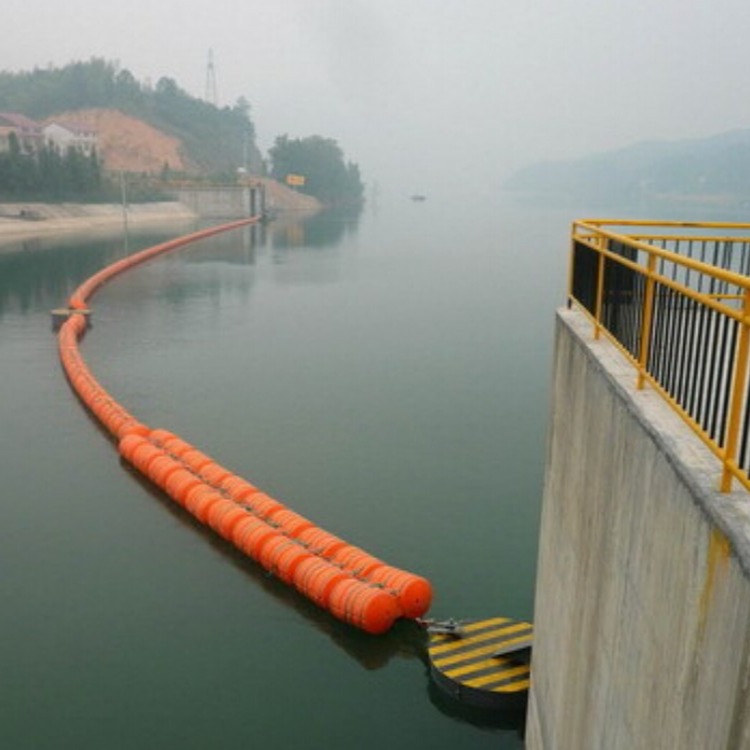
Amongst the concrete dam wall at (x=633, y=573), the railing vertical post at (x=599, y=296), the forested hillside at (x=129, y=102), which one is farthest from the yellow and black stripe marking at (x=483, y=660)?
the forested hillside at (x=129, y=102)

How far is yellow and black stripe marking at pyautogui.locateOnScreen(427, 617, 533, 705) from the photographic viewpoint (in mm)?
10797

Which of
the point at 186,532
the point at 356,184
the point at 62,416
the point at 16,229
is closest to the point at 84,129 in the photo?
the point at 356,184

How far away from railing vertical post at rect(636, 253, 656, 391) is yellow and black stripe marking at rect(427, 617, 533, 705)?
273 inches

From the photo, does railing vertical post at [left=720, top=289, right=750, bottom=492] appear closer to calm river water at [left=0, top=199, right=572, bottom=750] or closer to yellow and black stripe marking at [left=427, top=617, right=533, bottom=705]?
yellow and black stripe marking at [left=427, top=617, right=533, bottom=705]

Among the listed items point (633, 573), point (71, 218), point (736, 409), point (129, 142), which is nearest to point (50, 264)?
point (71, 218)

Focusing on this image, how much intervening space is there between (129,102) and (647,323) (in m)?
190

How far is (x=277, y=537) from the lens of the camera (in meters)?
15.1

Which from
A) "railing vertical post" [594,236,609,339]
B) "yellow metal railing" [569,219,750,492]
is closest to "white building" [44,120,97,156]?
"yellow metal railing" [569,219,750,492]

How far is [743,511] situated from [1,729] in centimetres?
1123

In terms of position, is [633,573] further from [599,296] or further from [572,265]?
[572,265]

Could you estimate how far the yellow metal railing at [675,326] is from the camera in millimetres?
3854

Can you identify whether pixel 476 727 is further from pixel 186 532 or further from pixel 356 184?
pixel 356 184

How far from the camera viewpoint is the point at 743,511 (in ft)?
11.6

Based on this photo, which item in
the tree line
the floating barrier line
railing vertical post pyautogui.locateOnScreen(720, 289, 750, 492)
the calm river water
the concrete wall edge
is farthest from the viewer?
the tree line
